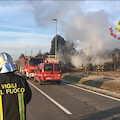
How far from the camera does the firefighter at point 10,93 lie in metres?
2.54

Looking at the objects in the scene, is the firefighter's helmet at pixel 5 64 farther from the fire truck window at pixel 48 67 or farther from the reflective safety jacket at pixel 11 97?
the fire truck window at pixel 48 67

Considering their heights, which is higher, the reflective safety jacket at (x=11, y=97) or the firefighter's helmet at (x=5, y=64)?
the firefighter's helmet at (x=5, y=64)

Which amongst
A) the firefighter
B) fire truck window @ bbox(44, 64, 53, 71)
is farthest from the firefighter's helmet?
fire truck window @ bbox(44, 64, 53, 71)

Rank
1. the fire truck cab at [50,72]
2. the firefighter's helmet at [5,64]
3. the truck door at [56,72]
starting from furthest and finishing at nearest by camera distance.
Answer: the truck door at [56,72]
the fire truck cab at [50,72]
the firefighter's helmet at [5,64]

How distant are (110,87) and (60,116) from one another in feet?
22.8

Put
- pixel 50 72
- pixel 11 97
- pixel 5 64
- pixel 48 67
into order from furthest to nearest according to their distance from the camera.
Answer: pixel 48 67 → pixel 50 72 → pixel 5 64 → pixel 11 97

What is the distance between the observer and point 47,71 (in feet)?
51.6

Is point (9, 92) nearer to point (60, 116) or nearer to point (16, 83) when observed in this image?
point (16, 83)

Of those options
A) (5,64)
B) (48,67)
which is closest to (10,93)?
(5,64)

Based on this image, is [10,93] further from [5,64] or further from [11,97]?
[5,64]

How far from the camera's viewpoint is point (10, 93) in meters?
2.57

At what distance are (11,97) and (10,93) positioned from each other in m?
0.05

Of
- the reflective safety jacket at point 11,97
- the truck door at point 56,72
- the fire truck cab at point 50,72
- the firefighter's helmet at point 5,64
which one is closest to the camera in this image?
the reflective safety jacket at point 11,97

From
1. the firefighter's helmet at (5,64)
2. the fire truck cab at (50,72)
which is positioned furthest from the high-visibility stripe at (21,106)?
the fire truck cab at (50,72)
